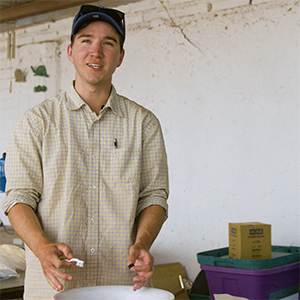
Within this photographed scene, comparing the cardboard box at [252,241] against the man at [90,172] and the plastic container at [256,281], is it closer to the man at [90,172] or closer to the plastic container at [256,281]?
the plastic container at [256,281]

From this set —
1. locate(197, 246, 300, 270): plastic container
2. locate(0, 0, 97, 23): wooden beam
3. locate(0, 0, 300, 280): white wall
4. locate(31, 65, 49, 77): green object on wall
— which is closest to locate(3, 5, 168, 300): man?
locate(197, 246, 300, 270): plastic container

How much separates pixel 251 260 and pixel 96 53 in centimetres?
162

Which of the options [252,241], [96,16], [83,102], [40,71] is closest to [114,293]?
[83,102]

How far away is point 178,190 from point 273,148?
937mm

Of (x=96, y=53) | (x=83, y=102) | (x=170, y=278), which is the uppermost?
(x=96, y=53)

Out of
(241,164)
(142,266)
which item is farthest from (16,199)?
(241,164)

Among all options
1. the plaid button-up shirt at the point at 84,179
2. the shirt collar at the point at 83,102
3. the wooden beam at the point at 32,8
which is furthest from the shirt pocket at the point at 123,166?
the wooden beam at the point at 32,8

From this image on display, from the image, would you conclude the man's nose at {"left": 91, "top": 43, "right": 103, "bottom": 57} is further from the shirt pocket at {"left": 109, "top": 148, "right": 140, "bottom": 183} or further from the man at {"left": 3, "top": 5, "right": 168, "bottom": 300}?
the shirt pocket at {"left": 109, "top": 148, "right": 140, "bottom": 183}

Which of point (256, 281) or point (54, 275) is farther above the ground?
point (54, 275)

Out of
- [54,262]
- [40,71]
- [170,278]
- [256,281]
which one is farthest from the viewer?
[40,71]

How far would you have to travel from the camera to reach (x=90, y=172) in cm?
156

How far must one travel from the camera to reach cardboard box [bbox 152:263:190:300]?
10.9ft

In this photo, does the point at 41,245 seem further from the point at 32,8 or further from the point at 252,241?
the point at 32,8

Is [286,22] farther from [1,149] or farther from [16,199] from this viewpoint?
[1,149]
